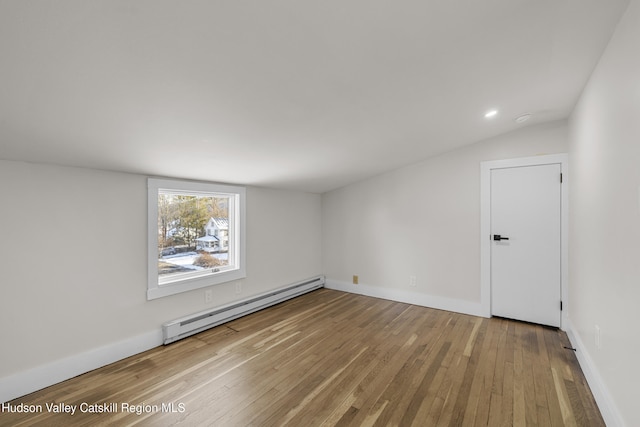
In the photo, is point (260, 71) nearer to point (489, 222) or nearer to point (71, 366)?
point (71, 366)

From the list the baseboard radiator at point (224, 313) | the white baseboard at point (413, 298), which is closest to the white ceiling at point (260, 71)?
the baseboard radiator at point (224, 313)

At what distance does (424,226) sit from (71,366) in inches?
150

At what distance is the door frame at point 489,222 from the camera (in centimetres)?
295

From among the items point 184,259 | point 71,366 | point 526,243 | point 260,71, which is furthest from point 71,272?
point 526,243

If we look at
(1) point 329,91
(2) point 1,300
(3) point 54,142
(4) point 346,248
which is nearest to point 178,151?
(3) point 54,142

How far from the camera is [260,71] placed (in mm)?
1520

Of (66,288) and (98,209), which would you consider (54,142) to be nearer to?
(98,209)

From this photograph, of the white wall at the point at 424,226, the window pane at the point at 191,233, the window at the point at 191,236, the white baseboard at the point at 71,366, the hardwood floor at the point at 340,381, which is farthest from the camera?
the white wall at the point at 424,226

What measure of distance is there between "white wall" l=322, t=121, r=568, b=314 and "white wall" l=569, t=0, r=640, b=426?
1063mm

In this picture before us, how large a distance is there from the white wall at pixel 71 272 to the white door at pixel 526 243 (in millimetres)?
3496

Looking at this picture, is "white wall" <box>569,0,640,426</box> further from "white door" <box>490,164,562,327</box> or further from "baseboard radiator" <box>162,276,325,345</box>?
"baseboard radiator" <box>162,276,325,345</box>

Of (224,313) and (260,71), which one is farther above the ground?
(260,71)

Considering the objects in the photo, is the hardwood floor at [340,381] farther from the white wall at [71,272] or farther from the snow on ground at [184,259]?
the snow on ground at [184,259]

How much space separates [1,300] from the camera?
1877 mm
